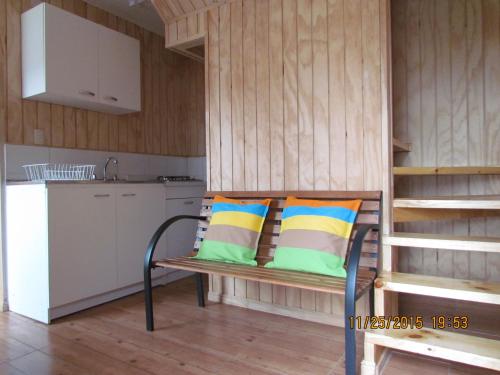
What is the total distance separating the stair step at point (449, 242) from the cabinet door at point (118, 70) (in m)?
2.40

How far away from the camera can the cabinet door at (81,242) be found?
2.29 m

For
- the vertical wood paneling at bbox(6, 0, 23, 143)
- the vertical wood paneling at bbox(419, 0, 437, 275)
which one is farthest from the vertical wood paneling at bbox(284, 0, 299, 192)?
the vertical wood paneling at bbox(6, 0, 23, 143)

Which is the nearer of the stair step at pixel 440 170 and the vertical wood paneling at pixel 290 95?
the stair step at pixel 440 170

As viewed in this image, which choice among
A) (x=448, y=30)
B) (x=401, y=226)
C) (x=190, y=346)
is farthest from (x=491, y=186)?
(x=190, y=346)

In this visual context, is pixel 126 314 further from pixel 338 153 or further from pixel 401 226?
pixel 401 226

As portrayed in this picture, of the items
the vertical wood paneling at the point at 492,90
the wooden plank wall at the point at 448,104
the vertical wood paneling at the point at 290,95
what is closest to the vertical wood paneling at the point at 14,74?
the vertical wood paneling at the point at 290,95

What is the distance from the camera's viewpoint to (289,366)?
170 cm

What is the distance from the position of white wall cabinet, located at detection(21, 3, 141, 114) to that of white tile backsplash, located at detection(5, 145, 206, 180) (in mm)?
395

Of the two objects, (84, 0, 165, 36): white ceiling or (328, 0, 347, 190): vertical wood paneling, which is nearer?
(328, 0, 347, 190): vertical wood paneling

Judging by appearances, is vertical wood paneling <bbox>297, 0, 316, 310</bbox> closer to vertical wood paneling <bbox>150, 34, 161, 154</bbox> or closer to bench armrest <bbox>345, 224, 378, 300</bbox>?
bench armrest <bbox>345, 224, 378, 300</bbox>

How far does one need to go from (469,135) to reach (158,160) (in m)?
2.81

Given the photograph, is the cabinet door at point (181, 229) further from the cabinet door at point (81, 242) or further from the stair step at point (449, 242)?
the stair step at point (449, 242)

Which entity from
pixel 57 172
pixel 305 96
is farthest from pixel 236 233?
pixel 57 172

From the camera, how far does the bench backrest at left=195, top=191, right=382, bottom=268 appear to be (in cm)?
191
